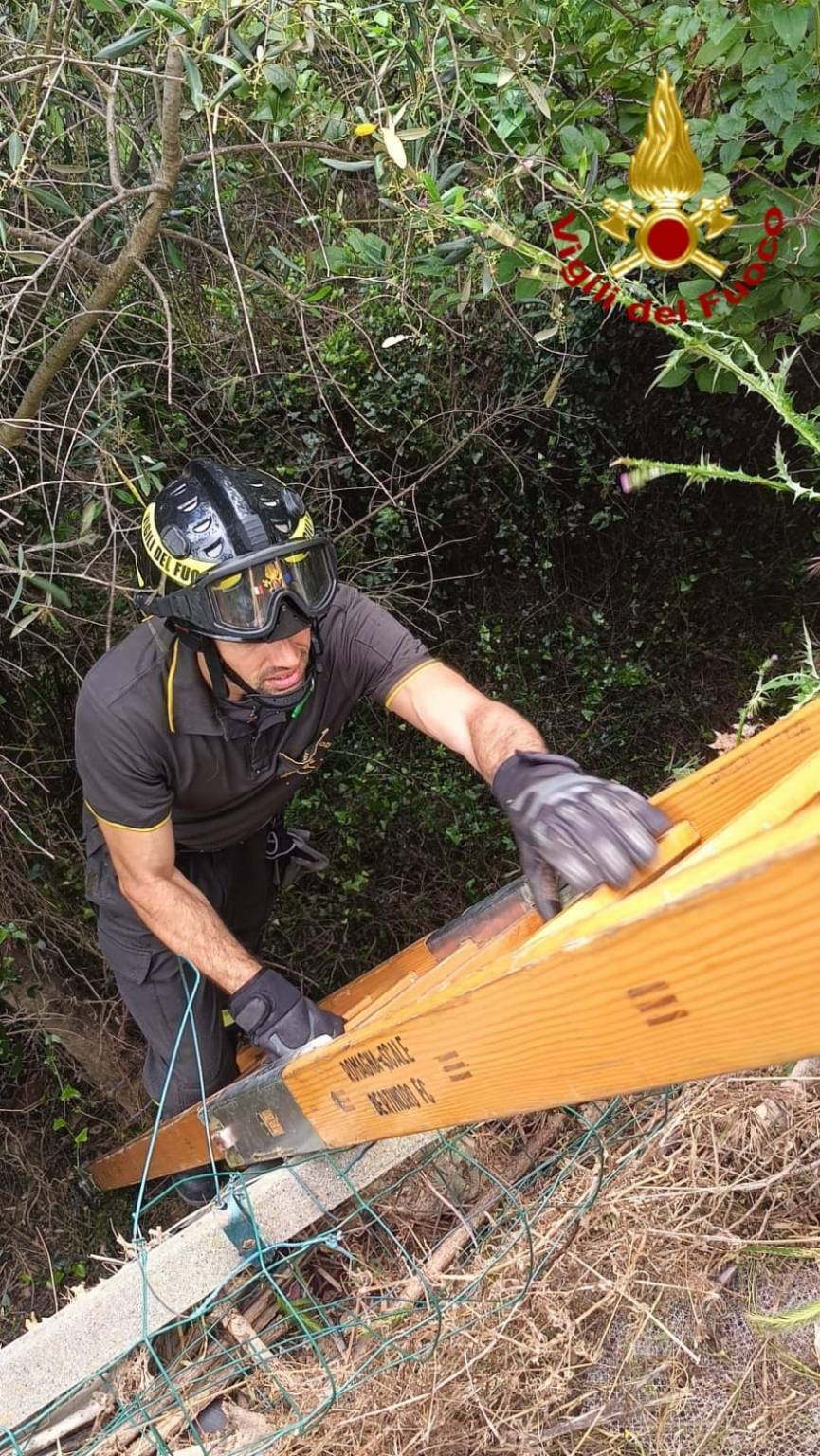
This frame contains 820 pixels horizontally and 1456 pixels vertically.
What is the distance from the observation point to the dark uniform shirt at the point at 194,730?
2623mm

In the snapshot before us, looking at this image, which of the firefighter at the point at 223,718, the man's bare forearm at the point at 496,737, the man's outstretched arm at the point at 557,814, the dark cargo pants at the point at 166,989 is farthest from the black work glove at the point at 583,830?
the dark cargo pants at the point at 166,989

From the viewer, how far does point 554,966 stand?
39.5 inches

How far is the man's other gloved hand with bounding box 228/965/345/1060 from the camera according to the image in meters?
2.43

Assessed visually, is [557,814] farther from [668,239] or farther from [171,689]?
[668,239]

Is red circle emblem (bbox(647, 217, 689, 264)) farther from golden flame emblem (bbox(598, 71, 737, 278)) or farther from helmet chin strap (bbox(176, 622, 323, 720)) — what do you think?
helmet chin strap (bbox(176, 622, 323, 720))

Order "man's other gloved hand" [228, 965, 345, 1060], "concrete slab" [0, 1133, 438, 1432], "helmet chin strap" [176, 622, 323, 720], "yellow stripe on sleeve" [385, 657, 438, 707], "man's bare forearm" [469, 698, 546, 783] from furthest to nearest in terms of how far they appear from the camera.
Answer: "yellow stripe on sleeve" [385, 657, 438, 707], "helmet chin strap" [176, 622, 323, 720], "man's other gloved hand" [228, 965, 345, 1060], "man's bare forearm" [469, 698, 546, 783], "concrete slab" [0, 1133, 438, 1432]

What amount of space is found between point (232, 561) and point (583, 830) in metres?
1.38

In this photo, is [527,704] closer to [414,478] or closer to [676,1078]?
[414,478]

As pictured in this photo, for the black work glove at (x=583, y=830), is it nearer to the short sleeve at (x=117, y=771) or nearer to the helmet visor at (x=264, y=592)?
the helmet visor at (x=264, y=592)

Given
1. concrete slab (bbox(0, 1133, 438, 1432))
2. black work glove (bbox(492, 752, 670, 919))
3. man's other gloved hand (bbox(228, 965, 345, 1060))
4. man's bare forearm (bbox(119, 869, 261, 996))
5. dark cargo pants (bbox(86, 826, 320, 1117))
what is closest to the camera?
black work glove (bbox(492, 752, 670, 919))

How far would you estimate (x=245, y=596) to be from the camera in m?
2.38

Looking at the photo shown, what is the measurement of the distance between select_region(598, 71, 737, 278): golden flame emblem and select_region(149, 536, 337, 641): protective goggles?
1170 millimetres

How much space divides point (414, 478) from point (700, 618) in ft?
6.87

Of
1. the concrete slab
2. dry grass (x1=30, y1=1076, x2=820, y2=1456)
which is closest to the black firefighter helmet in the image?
the concrete slab
